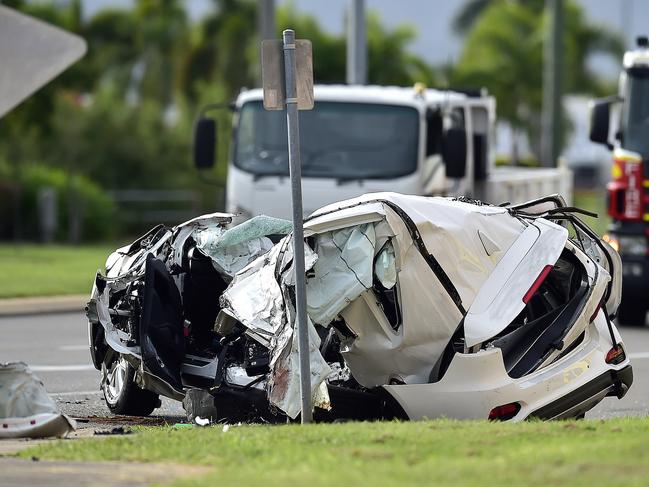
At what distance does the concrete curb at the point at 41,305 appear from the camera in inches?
773

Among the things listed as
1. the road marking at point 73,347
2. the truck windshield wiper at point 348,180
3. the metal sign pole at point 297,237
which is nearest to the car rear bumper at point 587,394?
the metal sign pole at point 297,237

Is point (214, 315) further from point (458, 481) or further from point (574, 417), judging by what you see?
point (458, 481)

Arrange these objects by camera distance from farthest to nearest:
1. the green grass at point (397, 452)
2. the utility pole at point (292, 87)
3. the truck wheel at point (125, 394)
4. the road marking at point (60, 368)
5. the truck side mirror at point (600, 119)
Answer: the truck side mirror at point (600, 119) → the road marking at point (60, 368) → the truck wheel at point (125, 394) → the utility pole at point (292, 87) → the green grass at point (397, 452)

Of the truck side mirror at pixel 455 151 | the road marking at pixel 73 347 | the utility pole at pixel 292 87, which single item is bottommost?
the road marking at pixel 73 347

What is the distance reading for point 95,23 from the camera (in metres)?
62.2

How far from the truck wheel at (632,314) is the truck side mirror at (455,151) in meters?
2.44

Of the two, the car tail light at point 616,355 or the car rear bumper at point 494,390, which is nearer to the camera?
the car rear bumper at point 494,390

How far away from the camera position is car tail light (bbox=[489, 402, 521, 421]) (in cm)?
910

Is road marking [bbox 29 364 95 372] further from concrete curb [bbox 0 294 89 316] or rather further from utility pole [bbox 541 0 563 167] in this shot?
utility pole [bbox 541 0 563 167]

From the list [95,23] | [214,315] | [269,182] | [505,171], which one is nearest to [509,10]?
[95,23]

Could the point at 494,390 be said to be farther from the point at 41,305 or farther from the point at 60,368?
the point at 41,305

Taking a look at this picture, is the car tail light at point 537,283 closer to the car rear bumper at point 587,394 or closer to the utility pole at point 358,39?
the car rear bumper at point 587,394

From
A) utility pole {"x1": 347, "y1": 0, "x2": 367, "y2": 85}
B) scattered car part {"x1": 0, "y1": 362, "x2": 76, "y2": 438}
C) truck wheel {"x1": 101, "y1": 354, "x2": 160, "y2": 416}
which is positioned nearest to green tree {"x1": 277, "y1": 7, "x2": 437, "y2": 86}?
utility pole {"x1": 347, "y1": 0, "x2": 367, "y2": 85}

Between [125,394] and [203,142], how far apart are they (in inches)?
361
